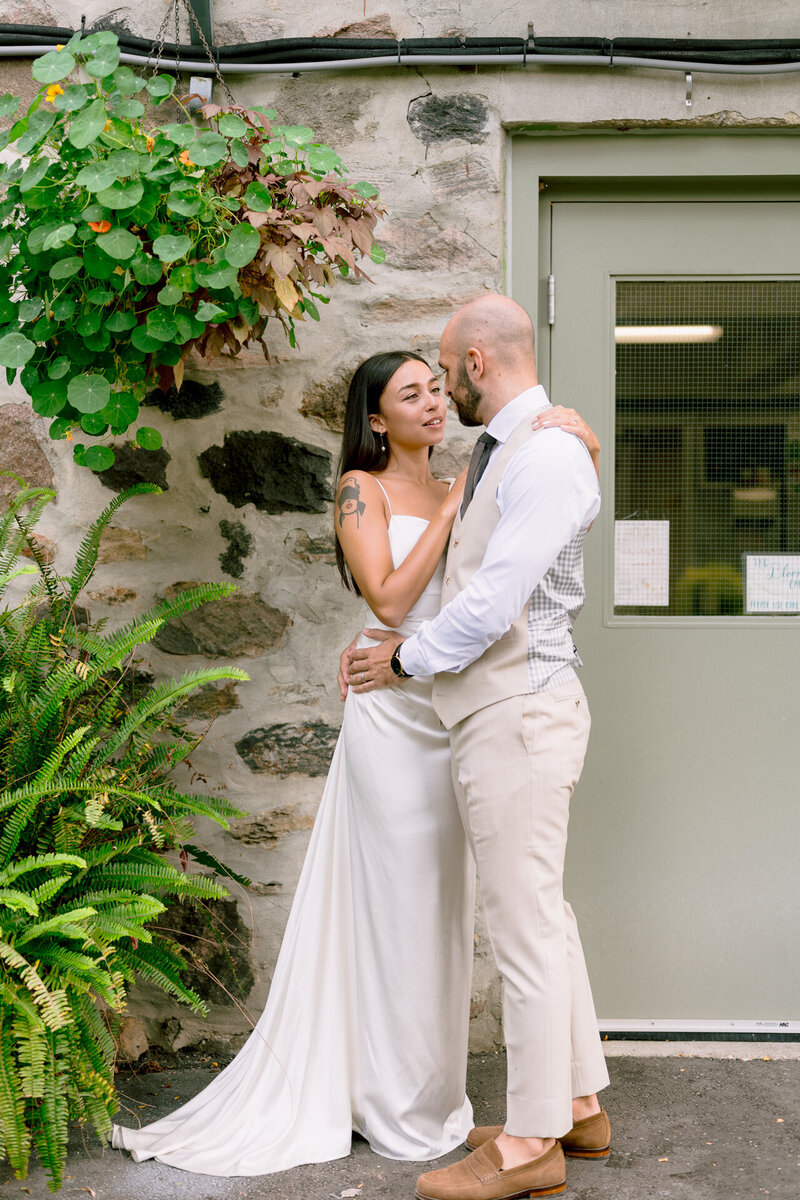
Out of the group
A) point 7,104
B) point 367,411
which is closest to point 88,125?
point 7,104

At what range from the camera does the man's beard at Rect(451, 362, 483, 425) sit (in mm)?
2469

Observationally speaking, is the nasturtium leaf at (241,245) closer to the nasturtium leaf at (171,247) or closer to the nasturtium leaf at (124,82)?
the nasturtium leaf at (171,247)

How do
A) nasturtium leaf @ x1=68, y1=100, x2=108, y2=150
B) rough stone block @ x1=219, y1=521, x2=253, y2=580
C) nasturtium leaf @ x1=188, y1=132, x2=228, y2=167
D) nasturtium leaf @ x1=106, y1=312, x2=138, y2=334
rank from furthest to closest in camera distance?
rough stone block @ x1=219, y1=521, x2=253, y2=580 < nasturtium leaf @ x1=106, y1=312, x2=138, y2=334 < nasturtium leaf @ x1=188, y1=132, x2=228, y2=167 < nasturtium leaf @ x1=68, y1=100, x2=108, y2=150

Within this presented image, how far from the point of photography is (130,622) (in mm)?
3203

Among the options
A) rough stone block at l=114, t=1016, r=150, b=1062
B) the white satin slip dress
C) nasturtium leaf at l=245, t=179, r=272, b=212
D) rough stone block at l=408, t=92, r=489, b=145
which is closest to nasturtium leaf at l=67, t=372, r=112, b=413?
nasturtium leaf at l=245, t=179, r=272, b=212

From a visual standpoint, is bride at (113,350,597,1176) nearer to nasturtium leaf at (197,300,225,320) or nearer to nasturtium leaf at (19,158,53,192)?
nasturtium leaf at (197,300,225,320)

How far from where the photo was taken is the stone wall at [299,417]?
3.10 meters

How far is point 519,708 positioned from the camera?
232 centimetres

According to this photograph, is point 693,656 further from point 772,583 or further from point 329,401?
point 329,401

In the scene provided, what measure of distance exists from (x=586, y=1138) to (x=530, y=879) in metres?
0.71

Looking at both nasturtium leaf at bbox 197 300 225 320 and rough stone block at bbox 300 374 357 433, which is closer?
nasturtium leaf at bbox 197 300 225 320

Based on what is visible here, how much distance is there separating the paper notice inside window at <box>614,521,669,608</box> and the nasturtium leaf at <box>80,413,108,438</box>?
1597 mm

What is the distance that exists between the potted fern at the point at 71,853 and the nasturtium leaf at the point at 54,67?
3.31 ft

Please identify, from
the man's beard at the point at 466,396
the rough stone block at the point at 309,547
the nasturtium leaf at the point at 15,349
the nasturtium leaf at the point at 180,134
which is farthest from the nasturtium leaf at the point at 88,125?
the rough stone block at the point at 309,547
